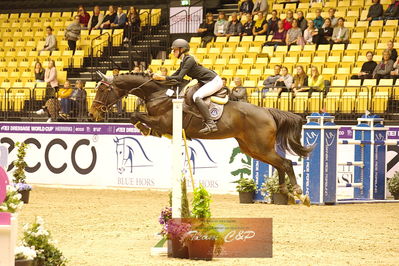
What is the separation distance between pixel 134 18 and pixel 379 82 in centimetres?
965

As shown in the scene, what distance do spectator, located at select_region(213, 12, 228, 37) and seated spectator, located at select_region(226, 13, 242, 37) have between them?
0.41 ft

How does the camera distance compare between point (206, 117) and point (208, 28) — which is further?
point (208, 28)

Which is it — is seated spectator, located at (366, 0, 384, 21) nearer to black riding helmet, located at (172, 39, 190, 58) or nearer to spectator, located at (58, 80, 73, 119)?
spectator, located at (58, 80, 73, 119)

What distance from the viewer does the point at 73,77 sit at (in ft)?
82.0

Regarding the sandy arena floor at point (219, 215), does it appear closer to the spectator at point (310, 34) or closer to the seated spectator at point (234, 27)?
the spectator at point (310, 34)

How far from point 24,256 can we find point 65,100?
1421 cm

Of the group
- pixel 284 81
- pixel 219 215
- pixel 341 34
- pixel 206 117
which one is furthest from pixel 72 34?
pixel 206 117

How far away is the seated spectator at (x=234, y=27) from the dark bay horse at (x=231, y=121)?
10.1m

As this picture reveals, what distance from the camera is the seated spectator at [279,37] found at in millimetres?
22125

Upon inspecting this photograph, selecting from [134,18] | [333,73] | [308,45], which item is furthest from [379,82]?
[134,18]

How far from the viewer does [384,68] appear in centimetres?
1906

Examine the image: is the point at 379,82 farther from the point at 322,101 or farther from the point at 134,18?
the point at 134,18

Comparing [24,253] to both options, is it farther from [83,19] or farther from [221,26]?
[83,19]

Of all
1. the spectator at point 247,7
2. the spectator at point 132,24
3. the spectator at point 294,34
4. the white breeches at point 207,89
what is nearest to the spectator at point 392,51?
the spectator at point 294,34
